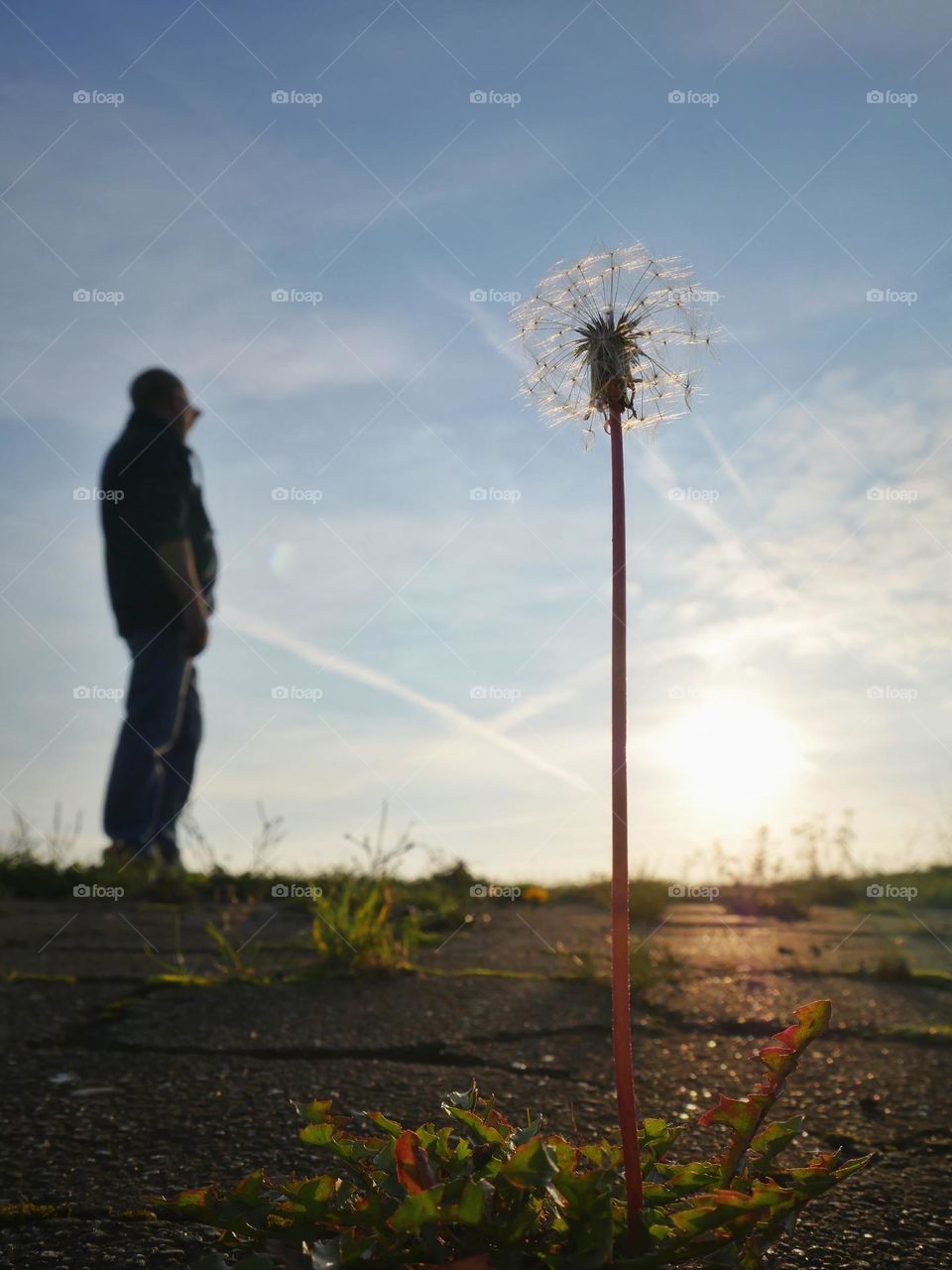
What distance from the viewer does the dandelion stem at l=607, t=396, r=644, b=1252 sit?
947 mm

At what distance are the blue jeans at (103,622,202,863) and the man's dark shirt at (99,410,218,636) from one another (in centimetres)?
16

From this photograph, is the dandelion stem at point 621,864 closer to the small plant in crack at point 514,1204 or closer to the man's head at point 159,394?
the small plant in crack at point 514,1204

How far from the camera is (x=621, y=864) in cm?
95

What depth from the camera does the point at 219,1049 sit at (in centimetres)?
242

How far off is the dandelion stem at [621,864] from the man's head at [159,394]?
6.55 m

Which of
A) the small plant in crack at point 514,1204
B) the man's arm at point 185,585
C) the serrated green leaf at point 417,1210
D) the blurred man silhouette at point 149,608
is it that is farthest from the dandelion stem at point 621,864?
the man's arm at point 185,585

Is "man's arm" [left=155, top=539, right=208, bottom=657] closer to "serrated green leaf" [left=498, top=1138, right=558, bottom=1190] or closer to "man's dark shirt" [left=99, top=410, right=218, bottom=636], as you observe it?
"man's dark shirt" [left=99, top=410, right=218, bottom=636]

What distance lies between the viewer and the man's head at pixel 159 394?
7.05 metres

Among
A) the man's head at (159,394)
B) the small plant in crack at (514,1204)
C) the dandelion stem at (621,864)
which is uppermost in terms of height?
the man's head at (159,394)

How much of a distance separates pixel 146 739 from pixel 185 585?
981 millimetres

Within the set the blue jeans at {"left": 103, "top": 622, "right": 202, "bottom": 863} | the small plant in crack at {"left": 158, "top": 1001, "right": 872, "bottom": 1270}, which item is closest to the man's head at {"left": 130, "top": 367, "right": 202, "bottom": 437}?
the blue jeans at {"left": 103, "top": 622, "right": 202, "bottom": 863}

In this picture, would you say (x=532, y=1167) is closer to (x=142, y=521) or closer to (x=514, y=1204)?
(x=514, y=1204)

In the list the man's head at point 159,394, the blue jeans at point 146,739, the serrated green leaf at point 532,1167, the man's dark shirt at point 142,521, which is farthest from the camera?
the man's head at point 159,394

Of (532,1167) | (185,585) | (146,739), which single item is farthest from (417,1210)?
(185,585)
